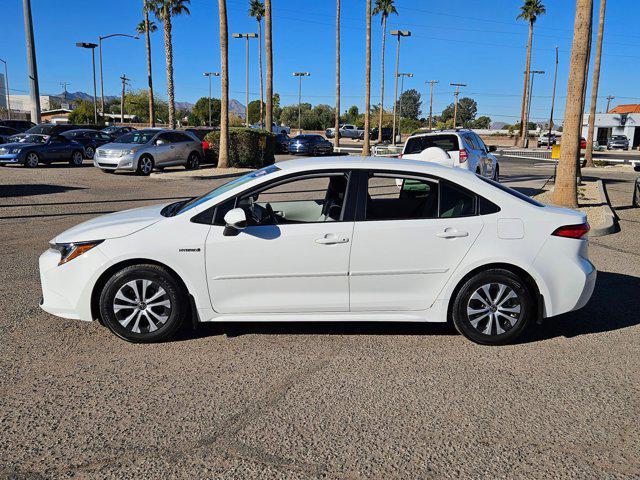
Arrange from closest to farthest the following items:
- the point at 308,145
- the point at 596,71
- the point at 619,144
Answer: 1. the point at 596,71
2. the point at 308,145
3. the point at 619,144

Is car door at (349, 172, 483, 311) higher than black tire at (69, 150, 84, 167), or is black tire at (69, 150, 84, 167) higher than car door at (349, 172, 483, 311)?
car door at (349, 172, 483, 311)

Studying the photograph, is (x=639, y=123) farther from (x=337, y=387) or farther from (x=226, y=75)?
(x=337, y=387)

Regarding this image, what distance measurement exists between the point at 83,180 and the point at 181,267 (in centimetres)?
1539

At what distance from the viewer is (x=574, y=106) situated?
12.2m

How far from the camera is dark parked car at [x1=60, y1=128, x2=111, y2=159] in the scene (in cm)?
2669

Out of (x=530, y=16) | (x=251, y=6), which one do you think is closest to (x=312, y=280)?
(x=530, y=16)

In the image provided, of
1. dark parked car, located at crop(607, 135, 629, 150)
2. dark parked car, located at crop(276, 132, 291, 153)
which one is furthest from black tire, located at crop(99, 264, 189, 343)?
dark parked car, located at crop(607, 135, 629, 150)

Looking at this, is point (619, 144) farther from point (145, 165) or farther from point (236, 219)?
point (236, 219)

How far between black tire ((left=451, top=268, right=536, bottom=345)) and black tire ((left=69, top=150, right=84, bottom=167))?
2236 cm

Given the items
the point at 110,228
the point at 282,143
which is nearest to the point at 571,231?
the point at 110,228

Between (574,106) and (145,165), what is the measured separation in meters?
14.2

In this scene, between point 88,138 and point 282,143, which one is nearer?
point 88,138

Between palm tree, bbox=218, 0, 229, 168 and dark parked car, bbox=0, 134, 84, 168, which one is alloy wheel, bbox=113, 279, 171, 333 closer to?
palm tree, bbox=218, 0, 229, 168

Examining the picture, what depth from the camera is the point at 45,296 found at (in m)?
4.86
